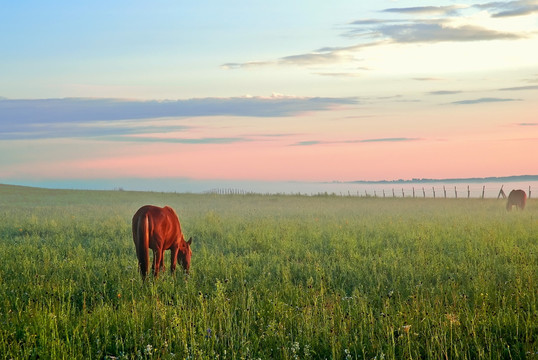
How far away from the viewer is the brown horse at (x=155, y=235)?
11547 mm

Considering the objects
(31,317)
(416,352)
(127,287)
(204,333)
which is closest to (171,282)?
(127,287)

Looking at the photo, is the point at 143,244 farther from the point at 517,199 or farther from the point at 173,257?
the point at 517,199

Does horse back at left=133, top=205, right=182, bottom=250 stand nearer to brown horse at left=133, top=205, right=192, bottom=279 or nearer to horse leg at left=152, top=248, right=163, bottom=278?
brown horse at left=133, top=205, right=192, bottom=279

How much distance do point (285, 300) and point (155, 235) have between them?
3.54 meters

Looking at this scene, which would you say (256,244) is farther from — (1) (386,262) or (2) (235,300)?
(2) (235,300)

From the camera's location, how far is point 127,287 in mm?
10867

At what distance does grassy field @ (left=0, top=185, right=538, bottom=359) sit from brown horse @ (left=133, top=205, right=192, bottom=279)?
1.52 ft

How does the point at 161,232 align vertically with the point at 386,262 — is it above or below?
above

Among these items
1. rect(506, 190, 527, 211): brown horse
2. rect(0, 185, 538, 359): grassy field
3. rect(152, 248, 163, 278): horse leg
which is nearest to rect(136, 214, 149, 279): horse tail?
rect(152, 248, 163, 278): horse leg

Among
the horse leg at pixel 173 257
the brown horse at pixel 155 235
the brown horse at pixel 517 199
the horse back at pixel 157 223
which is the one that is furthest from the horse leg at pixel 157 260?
the brown horse at pixel 517 199

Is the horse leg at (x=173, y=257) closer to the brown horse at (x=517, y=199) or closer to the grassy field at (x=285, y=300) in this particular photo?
the grassy field at (x=285, y=300)

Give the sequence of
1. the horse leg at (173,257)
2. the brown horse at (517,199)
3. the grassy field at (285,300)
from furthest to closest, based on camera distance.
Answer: the brown horse at (517,199), the horse leg at (173,257), the grassy field at (285,300)

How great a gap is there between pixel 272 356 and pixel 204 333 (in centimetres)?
95

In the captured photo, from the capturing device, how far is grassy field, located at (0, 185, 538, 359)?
7145 millimetres
